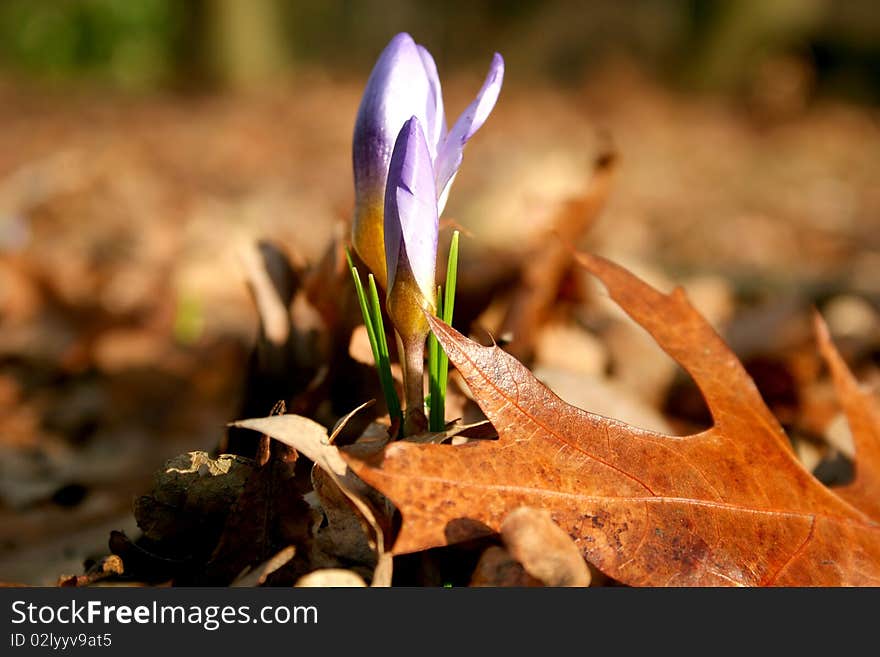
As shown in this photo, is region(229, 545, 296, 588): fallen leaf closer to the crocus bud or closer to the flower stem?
the flower stem

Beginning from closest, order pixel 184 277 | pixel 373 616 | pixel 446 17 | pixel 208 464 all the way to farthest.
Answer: pixel 373 616 → pixel 208 464 → pixel 184 277 → pixel 446 17

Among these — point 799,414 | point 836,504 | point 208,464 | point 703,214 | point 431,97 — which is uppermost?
point 431,97

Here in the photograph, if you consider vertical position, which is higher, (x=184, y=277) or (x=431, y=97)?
(x=431, y=97)

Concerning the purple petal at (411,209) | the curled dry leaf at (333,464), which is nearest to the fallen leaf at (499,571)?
the curled dry leaf at (333,464)

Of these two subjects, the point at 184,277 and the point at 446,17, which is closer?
the point at 184,277

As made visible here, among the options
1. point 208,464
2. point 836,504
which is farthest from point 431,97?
point 836,504

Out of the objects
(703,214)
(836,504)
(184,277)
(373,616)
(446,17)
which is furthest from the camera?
(446,17)

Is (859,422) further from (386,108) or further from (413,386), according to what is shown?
(386,108)

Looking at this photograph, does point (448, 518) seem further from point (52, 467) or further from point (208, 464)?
point (52, 467)
